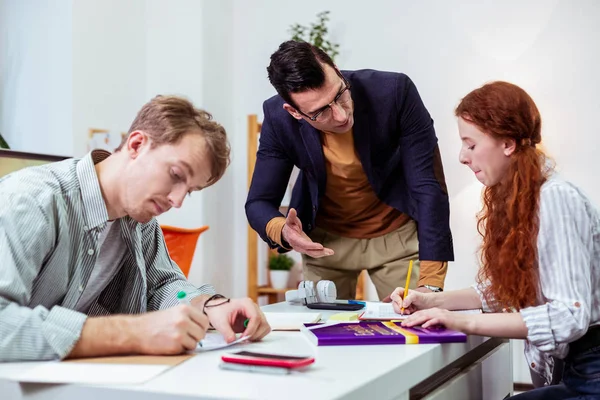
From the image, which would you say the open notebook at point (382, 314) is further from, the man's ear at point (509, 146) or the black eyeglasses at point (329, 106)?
the black eyeglasses at point (329, 106)

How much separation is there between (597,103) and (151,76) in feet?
8.83

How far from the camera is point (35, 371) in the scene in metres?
0.92

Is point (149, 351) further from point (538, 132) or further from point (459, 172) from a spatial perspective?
point (459, 172)

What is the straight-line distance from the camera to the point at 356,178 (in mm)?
2172

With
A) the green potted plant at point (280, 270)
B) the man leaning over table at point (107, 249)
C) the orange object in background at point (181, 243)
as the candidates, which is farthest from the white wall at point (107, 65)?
the man leaning over table at point (107, 249)

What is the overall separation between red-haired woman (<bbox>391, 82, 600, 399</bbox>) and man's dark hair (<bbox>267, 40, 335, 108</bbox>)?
22.6 inches

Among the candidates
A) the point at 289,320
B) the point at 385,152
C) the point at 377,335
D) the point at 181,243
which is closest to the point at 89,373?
the point at 377,335

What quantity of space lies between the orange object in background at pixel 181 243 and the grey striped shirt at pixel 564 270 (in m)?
2.16

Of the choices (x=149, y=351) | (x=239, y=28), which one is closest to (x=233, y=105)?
(x=239, y=28)

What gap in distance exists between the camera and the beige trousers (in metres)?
2.20

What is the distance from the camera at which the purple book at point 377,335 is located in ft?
3.85

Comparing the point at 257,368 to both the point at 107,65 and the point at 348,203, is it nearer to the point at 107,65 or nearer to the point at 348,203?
the point at 348,203

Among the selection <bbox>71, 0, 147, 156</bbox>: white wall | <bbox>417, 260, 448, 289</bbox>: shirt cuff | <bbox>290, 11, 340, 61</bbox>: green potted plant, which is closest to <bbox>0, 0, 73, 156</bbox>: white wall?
<bbox>71, 0, 147, 156</bbox>: white wall

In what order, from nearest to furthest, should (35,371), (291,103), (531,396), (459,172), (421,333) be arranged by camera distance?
(35,371) → (421,333) → (531,396) → (291,103) → (459,172)
